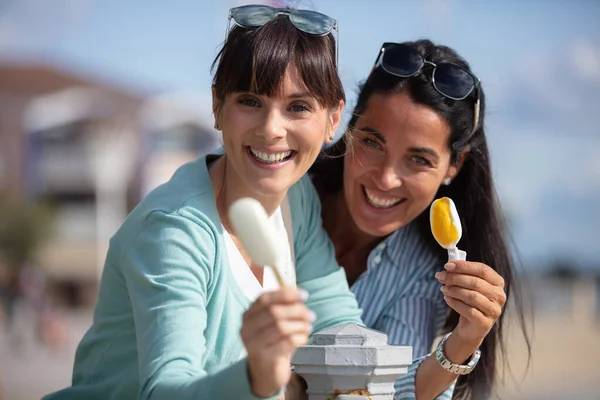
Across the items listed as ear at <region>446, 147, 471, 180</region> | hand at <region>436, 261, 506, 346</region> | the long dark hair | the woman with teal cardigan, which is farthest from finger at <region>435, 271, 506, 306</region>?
ear at <region>446, 147, 471, 180</region>

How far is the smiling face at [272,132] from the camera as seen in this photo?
2768 mm

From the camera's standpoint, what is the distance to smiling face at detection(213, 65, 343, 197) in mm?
2768

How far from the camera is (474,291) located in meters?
2.88

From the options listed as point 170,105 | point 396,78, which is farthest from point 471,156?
point 170,105

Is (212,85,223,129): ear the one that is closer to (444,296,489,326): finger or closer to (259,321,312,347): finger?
(444,296,489,326): finger

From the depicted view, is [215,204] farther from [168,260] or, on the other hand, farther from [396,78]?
[396,78]

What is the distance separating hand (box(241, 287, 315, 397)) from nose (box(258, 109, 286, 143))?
2.59 feet

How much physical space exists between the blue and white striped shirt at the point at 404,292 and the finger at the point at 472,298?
33.5 inches

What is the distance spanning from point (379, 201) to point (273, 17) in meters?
1.22

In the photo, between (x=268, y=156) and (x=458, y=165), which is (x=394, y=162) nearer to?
(x=458, y=165)

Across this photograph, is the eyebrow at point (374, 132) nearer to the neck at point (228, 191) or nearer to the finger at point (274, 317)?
the neck at point (228, 191)

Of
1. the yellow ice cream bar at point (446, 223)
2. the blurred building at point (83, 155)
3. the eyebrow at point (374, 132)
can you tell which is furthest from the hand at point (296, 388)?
the blurred building at point (83, 155)

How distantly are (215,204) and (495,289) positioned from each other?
967mm

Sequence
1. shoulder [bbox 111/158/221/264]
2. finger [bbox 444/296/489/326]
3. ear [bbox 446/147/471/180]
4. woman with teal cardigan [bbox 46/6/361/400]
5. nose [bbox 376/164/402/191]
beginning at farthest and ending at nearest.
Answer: ear [bbox 446/147/471/180] < nose [bbox 376/164/402/191] < finger [bbox 444/296/489/326] < shoulder [bbox 111/158/221/264] < woman with teal cardigan [bbox 46/6/361/400]
